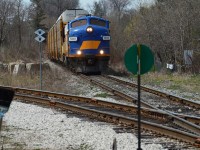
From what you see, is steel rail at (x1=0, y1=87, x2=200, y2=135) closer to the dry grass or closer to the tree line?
the dry grass

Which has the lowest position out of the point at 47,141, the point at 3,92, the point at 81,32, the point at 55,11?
the point at 47,141

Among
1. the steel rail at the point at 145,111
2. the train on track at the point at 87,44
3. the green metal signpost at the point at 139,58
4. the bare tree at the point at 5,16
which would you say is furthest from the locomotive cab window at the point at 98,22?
the bare tree at the point at 5,16

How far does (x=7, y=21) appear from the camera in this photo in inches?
2557

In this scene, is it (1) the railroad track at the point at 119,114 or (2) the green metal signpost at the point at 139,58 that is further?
(1) the railroad track at the point at 119,114

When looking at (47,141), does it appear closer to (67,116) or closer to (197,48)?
(67,116)

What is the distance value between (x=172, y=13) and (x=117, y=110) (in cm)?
1730

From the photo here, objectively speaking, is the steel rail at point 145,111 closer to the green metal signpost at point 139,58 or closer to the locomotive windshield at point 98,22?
the green metal signpost at point 139,58

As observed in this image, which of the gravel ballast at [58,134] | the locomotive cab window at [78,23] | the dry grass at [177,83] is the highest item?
the locomotive cab window at [78,23]

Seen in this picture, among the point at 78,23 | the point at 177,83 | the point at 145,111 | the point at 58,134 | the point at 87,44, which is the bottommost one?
the point at 58,134

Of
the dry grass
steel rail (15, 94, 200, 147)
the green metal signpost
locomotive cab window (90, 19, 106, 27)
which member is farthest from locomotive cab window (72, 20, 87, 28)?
the green metal signpost

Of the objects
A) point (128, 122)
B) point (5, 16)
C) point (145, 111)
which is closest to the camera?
point (128, 122)

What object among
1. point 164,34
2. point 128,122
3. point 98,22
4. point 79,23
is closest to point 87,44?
point 79,23

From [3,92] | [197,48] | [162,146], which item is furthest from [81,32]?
Result: [3,92]

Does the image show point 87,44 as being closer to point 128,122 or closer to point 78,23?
point 78,23
